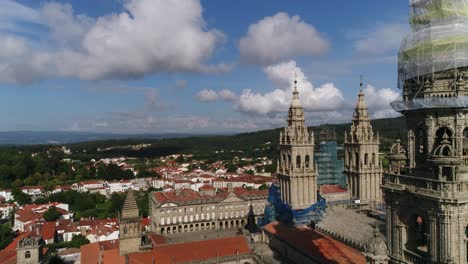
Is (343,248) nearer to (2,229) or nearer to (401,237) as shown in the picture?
(401,237)

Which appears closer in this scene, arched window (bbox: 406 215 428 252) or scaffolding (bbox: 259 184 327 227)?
arched window (bbox: 406 215 428 252)

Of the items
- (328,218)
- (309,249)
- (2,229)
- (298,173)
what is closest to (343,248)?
(309,249)

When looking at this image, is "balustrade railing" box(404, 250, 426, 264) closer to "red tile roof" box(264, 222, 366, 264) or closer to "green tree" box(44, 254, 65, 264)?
"red tile roof" box(264, 222, 366, 264)

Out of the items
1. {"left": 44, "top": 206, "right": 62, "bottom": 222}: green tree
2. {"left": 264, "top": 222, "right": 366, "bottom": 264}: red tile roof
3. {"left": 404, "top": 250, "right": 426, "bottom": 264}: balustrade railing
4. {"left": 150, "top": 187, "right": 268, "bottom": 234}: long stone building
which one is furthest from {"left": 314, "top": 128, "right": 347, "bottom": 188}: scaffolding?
{"left": 44, "top": 206, "right": 62, "bottom": 222}: green tree

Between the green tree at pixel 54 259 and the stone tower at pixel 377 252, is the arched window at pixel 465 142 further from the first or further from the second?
the green tree at pixel 54 259

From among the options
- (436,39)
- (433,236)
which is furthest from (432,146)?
(436,39)

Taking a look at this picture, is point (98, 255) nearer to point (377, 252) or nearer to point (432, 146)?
point (377, 252)
